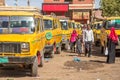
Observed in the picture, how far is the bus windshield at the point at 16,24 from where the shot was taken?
14.2 metres

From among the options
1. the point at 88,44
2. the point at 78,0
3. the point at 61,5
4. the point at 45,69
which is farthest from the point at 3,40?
the point at 78,0

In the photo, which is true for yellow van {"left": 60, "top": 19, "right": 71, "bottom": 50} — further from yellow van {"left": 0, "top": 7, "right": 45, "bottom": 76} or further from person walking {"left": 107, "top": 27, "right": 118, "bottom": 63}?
yellow van {"left": 0, "top": 7, "right": 45, "bottom": 76}

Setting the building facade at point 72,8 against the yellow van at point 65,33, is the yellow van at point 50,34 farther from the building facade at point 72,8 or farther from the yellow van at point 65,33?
the building facade at point 72,8

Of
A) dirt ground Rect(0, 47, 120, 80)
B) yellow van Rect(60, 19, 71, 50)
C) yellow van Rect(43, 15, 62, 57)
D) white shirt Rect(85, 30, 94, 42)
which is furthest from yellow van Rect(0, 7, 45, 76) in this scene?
yellow van Rect(60, 19, 71, 50)

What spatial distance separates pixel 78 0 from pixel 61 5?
20.4ft

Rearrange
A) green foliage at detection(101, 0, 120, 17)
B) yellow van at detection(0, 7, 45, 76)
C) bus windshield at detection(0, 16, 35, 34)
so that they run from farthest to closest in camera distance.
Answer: green foliage at detection(101, 0, 120, 17) < bus windshield at detection(0, 16, 35, 34) < yellow van at detection(0, 7, 45, 76)

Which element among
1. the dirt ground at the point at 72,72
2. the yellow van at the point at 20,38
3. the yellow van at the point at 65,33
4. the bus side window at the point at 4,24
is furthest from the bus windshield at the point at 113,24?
the bus side window at the point at 4,24

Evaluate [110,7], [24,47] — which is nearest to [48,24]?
[24,47]

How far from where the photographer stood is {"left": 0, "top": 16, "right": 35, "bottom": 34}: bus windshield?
14.2m

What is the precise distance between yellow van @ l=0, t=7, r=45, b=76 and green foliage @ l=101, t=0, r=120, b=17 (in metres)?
31.7

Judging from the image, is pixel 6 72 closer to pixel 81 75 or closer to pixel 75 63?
pixel 81 75

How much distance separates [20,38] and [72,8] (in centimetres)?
6161

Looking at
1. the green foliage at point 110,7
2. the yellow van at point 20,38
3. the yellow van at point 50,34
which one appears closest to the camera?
the yellow van at point 20,38

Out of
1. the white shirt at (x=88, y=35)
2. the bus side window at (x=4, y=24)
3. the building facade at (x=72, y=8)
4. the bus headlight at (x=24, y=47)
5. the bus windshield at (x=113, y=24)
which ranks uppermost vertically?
the bus side window at (x=4, y=24)
